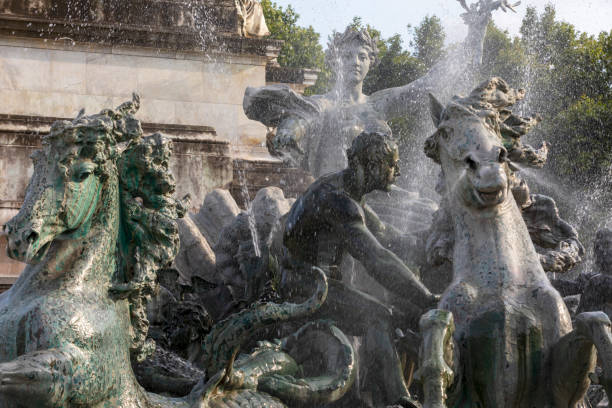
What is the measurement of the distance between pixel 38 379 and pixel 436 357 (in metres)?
1.77

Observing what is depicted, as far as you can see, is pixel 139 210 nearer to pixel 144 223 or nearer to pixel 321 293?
pixel 144 223

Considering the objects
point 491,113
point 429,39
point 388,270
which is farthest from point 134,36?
point 429,39

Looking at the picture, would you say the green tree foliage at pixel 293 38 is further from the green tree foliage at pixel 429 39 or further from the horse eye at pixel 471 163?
the horse eye at pixel 471 163

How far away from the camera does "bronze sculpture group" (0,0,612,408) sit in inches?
147

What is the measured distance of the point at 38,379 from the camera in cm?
344

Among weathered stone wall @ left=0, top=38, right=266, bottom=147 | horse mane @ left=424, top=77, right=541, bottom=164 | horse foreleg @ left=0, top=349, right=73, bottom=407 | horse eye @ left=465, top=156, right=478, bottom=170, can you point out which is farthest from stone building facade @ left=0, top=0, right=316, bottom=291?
horse foreleg @ left=0, top=349, right=73, bottom=407

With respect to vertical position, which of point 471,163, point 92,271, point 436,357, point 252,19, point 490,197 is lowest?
point 436,357

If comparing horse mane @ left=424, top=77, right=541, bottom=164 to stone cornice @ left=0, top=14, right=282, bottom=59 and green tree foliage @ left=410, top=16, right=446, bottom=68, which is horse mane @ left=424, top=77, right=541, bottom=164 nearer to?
stone cornice @ left=0, top=14, right=282, bottom=59

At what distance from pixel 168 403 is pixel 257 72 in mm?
7998

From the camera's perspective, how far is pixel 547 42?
1094 inches

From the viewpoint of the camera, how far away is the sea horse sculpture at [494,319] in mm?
4359

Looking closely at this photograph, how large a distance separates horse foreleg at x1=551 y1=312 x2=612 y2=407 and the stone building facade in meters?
6.55

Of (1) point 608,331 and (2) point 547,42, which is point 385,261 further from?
(2) point 547,42

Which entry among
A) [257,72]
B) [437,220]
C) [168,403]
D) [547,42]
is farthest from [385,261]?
[547,42]
